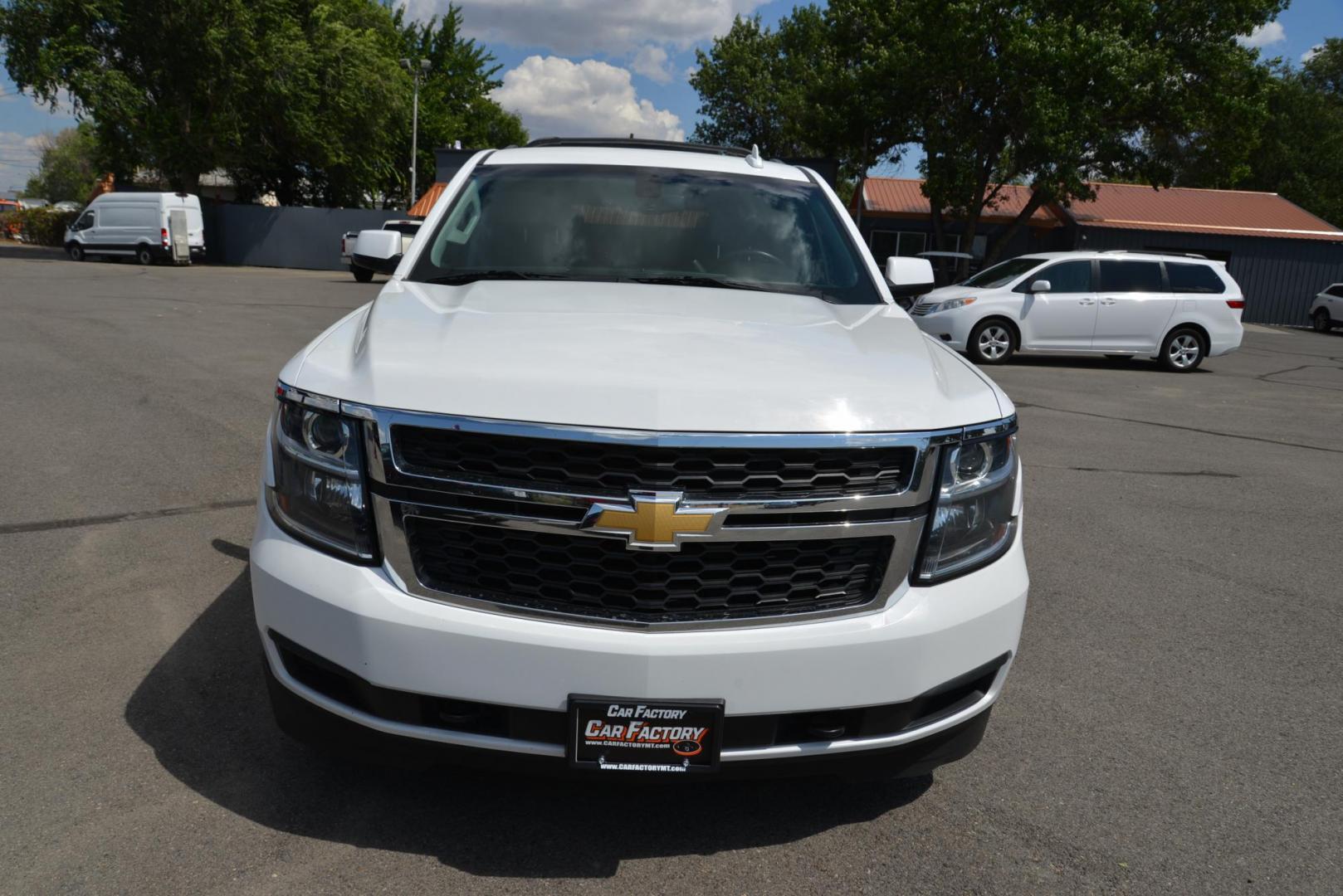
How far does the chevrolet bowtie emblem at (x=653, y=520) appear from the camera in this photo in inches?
87.9

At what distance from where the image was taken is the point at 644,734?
2275 mm

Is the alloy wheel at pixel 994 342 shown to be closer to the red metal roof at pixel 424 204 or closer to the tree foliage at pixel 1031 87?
the tree foliage at pixel 1031 87

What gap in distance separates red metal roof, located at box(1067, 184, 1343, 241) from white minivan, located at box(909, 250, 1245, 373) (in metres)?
22.1

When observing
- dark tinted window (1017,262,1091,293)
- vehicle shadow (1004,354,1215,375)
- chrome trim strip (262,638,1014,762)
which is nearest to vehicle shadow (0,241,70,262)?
vehicle shadow (1004,354,1215,375)

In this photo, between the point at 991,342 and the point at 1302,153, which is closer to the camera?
the point at 991,342

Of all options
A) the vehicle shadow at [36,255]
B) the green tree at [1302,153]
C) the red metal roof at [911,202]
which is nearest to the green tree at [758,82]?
the red metal roof at [911,202]

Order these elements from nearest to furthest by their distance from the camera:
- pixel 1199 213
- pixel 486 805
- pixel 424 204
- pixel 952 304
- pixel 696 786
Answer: pixel 486 805 < pixel 696 786 < pixel 952 304 < pixel 1199 213 < pixel 424 204

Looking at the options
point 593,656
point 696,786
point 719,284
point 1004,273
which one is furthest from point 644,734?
point 1004,273

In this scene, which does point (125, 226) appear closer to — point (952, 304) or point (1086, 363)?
point (952, 304)

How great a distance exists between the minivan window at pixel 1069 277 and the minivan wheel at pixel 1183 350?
5.79 ft

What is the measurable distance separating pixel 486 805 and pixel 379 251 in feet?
7.62

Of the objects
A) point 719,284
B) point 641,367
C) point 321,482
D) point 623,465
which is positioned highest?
point 719,284

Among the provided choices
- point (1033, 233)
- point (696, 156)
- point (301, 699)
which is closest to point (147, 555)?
point (301, 699)

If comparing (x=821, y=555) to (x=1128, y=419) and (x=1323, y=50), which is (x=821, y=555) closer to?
(x=1128, y=419)
